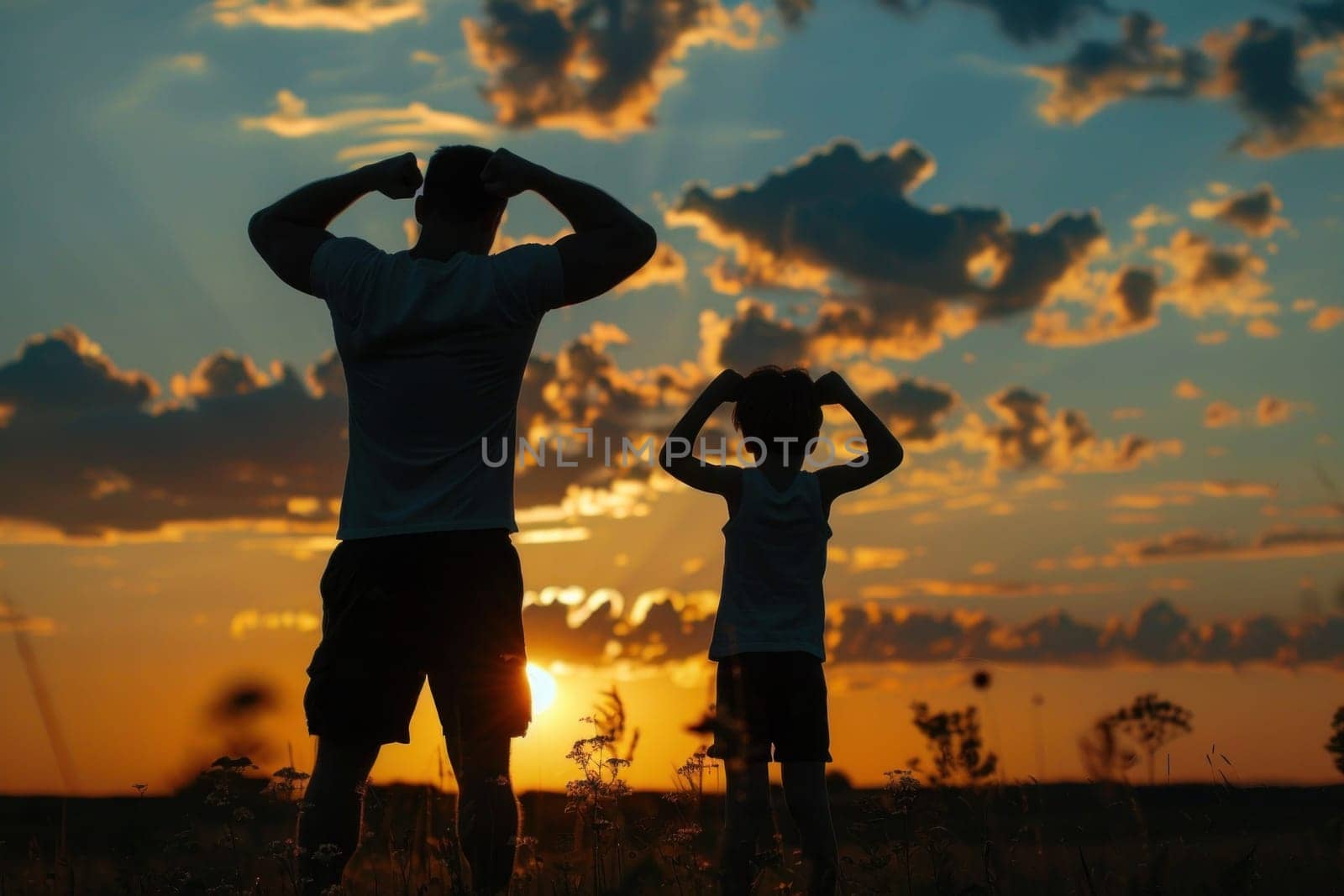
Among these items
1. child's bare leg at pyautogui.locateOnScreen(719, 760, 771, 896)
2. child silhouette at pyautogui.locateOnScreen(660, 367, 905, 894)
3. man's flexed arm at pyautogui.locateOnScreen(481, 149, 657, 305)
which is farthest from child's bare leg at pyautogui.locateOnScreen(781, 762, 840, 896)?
man's flexed arm at pyautogui.locateOnScreen(481, 149, 657, 305)

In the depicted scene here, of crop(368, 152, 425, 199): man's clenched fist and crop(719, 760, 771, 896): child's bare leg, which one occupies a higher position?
crop(368, 152, 425, 199): man's clenched fist

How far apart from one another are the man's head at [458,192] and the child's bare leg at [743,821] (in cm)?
245

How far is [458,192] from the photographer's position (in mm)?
4414

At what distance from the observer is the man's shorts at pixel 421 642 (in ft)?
13.7

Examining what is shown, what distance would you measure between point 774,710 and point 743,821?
49 centimetres

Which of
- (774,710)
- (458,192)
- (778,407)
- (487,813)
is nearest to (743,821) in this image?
(774,710)

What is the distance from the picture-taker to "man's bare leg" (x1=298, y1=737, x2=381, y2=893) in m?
4.11

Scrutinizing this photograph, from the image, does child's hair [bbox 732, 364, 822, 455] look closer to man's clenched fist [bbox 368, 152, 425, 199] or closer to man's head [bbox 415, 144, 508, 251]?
man's head [bbox 415, 144, 508, 251]

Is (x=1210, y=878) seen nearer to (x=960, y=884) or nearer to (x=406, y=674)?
(x=960, y=884)

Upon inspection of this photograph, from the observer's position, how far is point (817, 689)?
5.35 meters

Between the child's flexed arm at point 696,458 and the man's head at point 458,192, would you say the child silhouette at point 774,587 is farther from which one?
the man's head at point 458,192

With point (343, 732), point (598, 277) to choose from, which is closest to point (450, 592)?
point (343, 732)

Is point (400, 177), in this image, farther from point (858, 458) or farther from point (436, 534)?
point (858, 458)

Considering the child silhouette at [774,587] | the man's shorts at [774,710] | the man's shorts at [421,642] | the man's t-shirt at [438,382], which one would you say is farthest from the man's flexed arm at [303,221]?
the man's shorts at [774,710]
